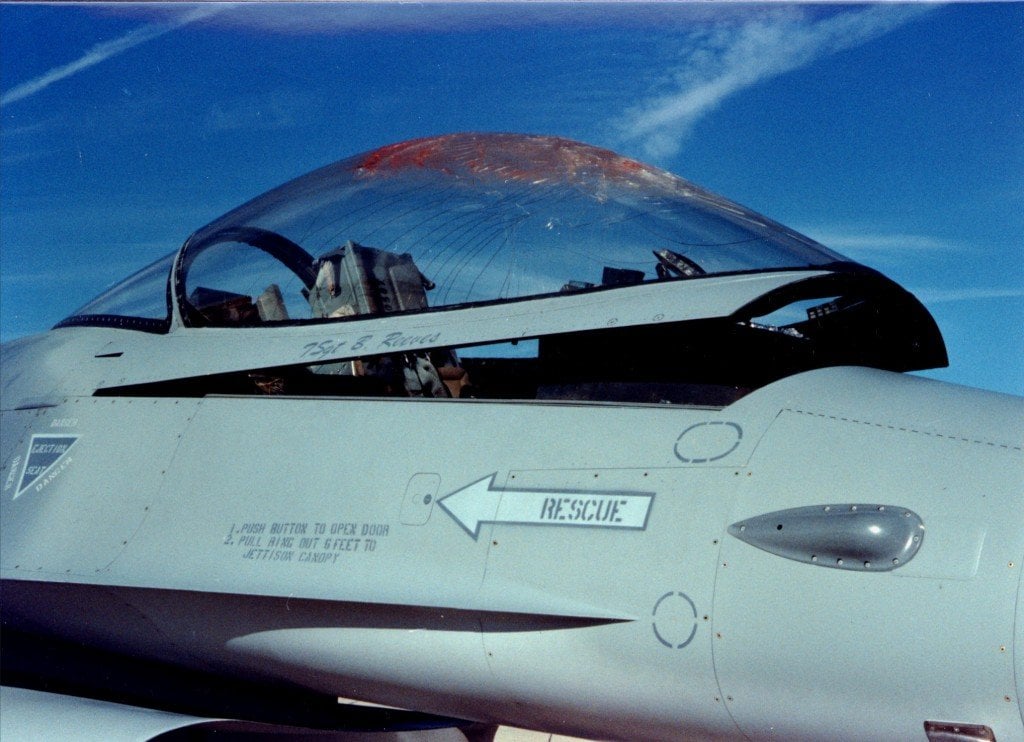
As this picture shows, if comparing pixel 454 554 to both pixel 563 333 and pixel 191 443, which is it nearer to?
pixel 563 333

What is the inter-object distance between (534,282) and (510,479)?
0.68m

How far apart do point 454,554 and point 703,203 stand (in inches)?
56.8

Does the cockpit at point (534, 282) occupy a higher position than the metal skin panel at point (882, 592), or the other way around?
the cockpit at point (534, 282)

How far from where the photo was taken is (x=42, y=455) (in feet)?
12.5

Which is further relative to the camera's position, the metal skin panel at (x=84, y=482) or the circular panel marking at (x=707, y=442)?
the metal skin panel at (x=84, y=482)

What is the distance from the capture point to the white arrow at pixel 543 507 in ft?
8.75

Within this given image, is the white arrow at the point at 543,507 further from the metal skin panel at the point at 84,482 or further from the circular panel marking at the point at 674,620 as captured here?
the metal skin panel at the point at 84,482

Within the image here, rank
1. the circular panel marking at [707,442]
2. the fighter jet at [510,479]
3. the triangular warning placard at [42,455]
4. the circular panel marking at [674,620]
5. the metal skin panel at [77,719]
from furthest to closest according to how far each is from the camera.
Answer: the triangular warning placard at [42,455], the metal skin panel at [77,719], the circular panel marking at [707,442], the circular panel marking at [674,620], the fighter jet at [510,479]

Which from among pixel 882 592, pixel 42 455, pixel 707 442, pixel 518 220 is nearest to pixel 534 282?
pixel 518 220

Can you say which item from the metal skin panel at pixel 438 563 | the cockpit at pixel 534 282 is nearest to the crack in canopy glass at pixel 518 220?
the cockpit at pixel 534 282

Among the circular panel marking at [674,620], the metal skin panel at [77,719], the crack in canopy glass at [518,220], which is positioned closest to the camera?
the circular panel marking at [674,620]

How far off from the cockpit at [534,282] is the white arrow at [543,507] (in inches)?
14.6

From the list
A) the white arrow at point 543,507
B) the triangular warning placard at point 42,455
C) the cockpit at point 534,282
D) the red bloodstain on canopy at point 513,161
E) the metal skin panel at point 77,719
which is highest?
the red bloodstain on canopy at point 513,161

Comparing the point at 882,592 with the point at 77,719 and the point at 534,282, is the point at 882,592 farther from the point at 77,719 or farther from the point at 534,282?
the point at 77,719
